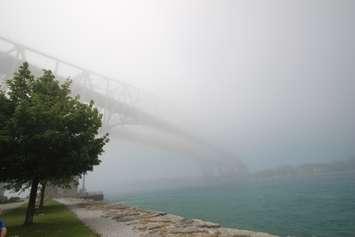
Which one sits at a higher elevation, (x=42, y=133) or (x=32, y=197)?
(x=42, y=133)

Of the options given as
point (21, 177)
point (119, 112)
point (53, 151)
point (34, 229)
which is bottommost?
point (34, 229)

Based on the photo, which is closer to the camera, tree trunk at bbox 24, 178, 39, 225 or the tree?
the tree

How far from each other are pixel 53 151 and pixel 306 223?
97.0 feet

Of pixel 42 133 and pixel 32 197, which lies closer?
pixel 42 133

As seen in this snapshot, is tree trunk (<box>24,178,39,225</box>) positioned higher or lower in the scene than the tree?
lower

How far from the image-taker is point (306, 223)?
35.8 m

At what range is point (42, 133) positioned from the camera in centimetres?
1881

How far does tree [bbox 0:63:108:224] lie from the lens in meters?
18.5

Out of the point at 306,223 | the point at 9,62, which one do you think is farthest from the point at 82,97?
the point at 306,223

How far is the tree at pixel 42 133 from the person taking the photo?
18.5m

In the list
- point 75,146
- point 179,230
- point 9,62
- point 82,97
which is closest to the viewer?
point 179,230

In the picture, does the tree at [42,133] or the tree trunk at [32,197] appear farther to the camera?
the tree trunk at [32,197]

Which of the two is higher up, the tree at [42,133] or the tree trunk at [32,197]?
the tree at [42,133]

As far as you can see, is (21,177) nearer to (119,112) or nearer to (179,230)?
(179,230)
